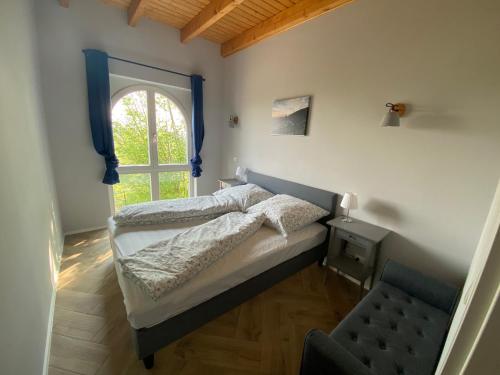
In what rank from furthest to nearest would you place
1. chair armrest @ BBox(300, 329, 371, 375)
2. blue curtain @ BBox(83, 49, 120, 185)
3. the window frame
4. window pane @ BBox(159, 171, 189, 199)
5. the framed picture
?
window pane @ BBox(159, 171, 189, 199) → the window frame → blue curtain @ BBox(83, 49, 120, 185) → the framed picture → chair armrest @ BBox(300, 329, 371, 375)

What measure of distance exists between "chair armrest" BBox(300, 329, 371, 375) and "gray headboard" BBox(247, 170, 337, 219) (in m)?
1.51

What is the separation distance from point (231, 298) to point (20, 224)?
1398mm

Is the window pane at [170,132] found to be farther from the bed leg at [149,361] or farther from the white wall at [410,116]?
the bed leg at [149,361]

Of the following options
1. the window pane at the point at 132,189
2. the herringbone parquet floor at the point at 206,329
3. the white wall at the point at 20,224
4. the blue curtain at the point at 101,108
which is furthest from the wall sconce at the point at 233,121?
the herringbone parquet floor at the point at 206,329

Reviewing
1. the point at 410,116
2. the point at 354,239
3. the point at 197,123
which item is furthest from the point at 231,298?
the point at 197,123

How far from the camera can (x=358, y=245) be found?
1.98 metres

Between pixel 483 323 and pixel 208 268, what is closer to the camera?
pixel 483 323

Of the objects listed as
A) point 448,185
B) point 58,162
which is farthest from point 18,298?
point 448,185

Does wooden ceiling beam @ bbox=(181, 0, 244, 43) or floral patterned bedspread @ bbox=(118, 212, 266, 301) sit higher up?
wooden ceiling beam @ bbox=(181, 0, 244, 43)

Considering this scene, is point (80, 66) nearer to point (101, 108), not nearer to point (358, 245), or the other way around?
point (101, 108)

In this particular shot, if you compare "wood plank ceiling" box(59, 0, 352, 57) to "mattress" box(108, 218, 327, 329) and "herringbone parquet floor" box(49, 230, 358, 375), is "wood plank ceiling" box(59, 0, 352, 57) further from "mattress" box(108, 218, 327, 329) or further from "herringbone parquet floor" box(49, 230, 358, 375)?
"herringbone parquet floor" box(49, 230, 358, 375)

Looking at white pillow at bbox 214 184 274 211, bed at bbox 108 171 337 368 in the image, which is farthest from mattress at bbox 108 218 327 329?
white pillow at bbox 214 184 274 211

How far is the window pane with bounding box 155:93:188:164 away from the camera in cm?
347

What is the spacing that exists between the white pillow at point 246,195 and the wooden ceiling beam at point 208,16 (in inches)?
81.4
